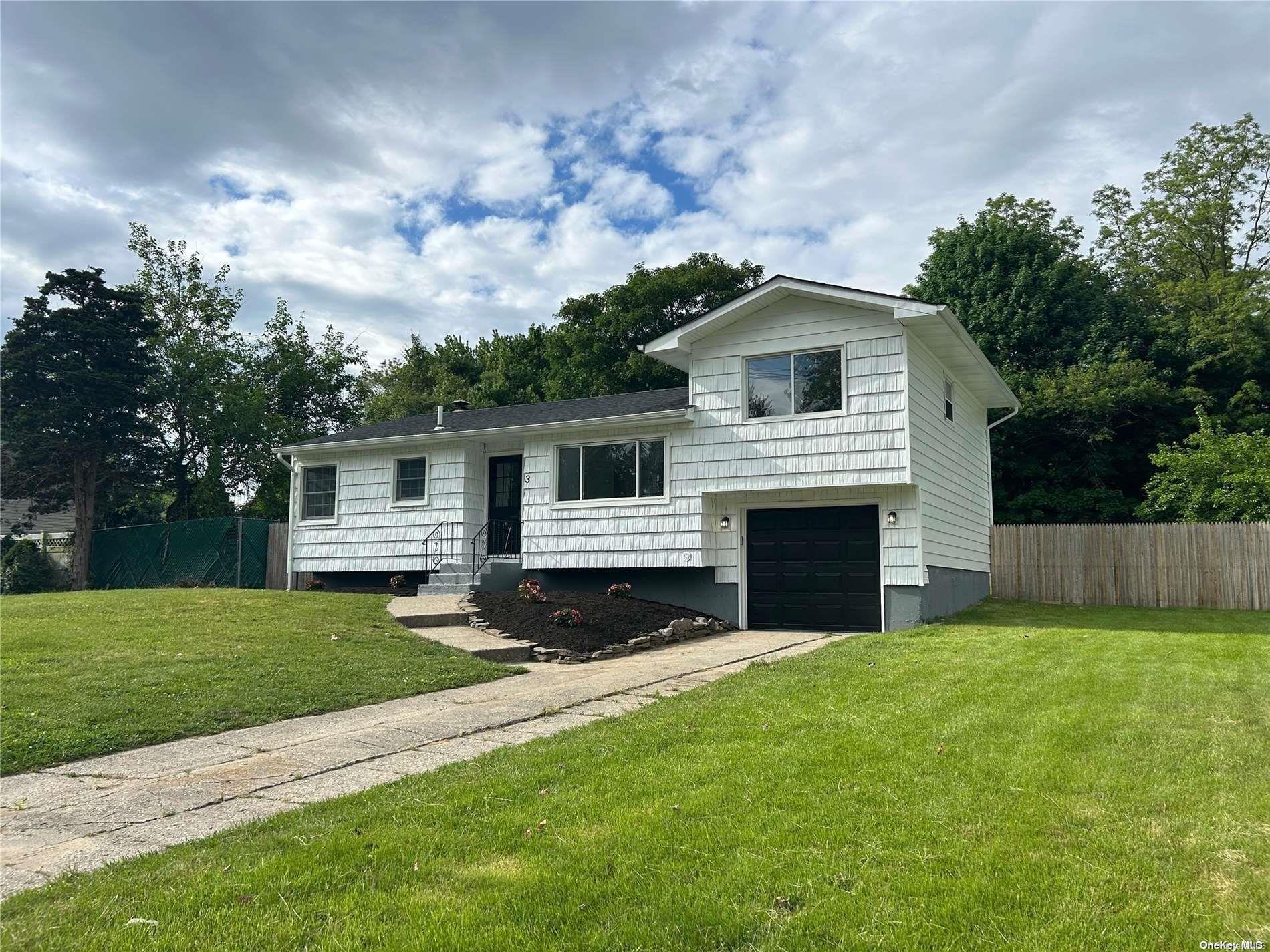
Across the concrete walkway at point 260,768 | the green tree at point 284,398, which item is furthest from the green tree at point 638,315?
the concrete walkway at point 260,768

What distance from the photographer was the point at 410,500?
18.0m

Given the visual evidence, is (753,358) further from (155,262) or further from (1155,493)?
(155,262)

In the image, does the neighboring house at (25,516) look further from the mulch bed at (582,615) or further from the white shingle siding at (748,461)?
the mulch bed at (582,615)

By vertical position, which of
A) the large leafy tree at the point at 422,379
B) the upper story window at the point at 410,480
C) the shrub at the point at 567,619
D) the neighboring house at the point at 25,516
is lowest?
the shrub at the point at 567,619

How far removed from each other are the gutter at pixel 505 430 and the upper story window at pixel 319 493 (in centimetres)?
46

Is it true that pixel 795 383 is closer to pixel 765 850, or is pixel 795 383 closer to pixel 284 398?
pixel 765 850

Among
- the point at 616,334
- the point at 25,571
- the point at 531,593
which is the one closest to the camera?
the point at 531,593

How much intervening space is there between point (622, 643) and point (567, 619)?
0.86 m

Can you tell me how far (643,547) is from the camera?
15.4 metres

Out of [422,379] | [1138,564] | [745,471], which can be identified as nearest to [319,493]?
[745,471]

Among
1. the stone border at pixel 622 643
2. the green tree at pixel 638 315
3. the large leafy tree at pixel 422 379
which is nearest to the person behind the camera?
the stone border at pixel 622 643

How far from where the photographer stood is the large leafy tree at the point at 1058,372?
2317cm

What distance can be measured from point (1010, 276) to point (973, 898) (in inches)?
1018

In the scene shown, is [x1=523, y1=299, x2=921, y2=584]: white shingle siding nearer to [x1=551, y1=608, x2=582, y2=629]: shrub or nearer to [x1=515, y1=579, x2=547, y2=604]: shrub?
[x1=515, y1=579, x2=547, y2=604]: shrub
